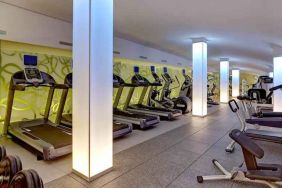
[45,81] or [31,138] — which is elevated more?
[45,81]

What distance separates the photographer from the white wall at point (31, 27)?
4.13 m

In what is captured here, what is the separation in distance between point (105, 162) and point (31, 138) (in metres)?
1.55

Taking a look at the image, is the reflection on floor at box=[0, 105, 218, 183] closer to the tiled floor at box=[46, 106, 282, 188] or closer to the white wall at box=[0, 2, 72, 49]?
the tiled floor at box=[46, 106, 282, 188]

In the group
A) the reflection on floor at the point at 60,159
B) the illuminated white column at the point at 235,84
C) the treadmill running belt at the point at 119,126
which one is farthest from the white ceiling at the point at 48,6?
the illuminated white column at the point at 235,84

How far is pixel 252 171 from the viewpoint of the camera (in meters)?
2.12

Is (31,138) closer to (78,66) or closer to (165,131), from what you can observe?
(78,66)

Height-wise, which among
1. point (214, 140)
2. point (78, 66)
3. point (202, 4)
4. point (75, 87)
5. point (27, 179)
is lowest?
point (214, 140)

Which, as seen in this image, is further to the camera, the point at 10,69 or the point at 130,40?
the point at 130,40

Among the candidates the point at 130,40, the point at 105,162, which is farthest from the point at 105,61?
the point at 130,40

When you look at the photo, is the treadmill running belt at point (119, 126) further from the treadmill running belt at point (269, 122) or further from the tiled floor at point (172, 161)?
the treadmill running belt at point (269, 122)

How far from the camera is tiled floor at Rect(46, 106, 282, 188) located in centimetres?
233

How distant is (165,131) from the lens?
186 inches

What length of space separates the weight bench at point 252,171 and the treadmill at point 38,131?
77.8 inches

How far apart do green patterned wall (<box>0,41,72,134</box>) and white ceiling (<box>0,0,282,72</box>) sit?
109 cm
